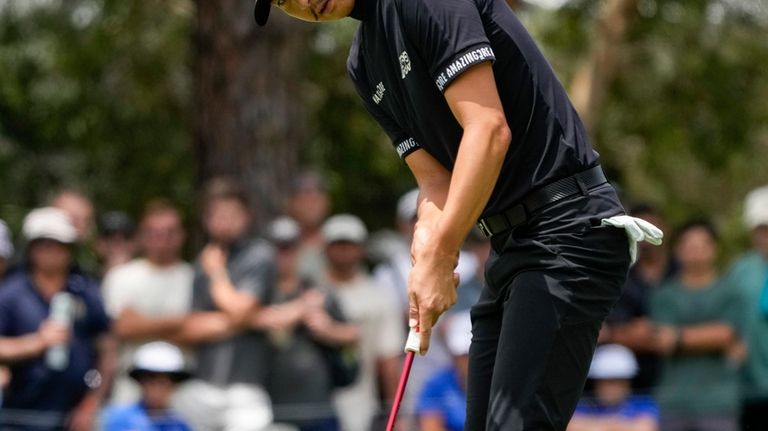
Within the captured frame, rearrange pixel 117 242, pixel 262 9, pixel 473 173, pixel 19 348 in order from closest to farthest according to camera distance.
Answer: pixel 473 173 < pixel 262 9 < pixel 19 348 < pixel 117 242

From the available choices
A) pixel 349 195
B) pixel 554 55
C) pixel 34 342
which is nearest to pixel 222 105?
pixel 34 342

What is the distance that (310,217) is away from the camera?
31.1 ft

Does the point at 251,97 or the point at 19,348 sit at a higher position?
the point at 251,97

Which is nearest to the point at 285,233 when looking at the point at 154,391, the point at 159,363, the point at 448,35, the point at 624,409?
the point at 159,363

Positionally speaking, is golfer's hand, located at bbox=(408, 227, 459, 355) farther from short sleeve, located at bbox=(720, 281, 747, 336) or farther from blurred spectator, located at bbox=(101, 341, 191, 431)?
short sleeve, located at bbox=(720, 281, 747, 336)

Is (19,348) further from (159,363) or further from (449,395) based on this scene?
(449,395)

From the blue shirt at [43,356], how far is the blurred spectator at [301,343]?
100 centimetres

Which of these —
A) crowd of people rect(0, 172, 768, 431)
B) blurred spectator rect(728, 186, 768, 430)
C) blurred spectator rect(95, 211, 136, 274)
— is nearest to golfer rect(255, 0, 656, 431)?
crowd of people rect(0, 172, 768, 431)

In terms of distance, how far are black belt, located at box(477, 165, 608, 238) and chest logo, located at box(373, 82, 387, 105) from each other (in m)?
0.54

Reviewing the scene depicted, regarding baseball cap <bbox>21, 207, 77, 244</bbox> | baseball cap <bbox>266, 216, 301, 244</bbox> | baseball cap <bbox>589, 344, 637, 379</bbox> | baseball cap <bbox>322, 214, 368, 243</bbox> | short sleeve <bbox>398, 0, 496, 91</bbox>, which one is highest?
baseball cap <bbox>21, 207, 77, 244</bbox>

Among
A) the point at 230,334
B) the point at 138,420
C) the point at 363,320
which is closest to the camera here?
the point at 138,420

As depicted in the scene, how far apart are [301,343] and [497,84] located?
456cm

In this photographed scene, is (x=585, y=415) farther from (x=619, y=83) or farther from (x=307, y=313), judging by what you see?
(x=619, y=83)

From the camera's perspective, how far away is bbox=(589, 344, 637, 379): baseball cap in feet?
28.4
